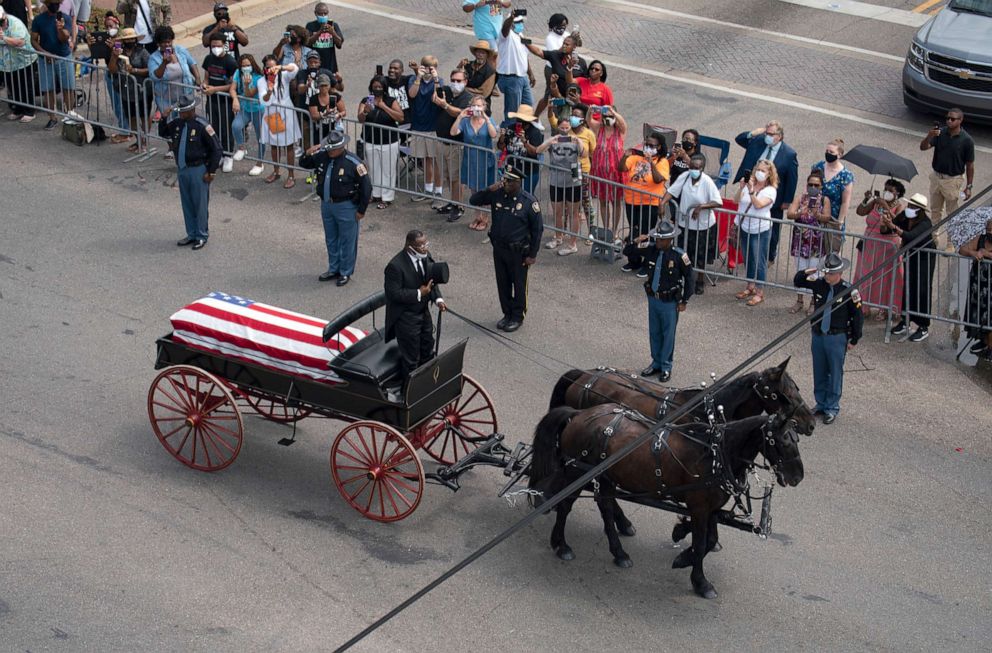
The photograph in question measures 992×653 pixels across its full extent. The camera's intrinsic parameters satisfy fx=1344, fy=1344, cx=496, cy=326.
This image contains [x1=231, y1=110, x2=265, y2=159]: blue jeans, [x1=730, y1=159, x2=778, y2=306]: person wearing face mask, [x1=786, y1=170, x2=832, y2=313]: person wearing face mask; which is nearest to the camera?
[x1=786, y1=170, x2=832, y2=313]: person wearing face mask

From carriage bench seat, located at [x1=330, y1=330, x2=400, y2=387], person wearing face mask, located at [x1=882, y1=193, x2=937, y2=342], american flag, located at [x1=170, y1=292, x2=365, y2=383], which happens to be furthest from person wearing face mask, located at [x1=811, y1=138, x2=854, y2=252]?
american flag, located at [x1=170, y1=292, x2=365, y2=383]

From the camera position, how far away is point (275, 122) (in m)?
16.9

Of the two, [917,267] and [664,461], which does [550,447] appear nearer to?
Result: [664,461]

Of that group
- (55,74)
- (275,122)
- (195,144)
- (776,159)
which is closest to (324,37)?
(275,122)

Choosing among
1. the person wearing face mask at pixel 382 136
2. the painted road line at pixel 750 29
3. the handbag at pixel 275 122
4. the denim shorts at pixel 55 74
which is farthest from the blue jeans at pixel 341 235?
the painted road line at pixel 750 29

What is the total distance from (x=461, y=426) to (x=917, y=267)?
5.24 metres

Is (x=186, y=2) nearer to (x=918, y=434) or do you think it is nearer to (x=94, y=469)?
(x=94, y=469)

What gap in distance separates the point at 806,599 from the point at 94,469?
587 centimetres

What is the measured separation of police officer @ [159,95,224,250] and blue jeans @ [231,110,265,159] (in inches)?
77.8

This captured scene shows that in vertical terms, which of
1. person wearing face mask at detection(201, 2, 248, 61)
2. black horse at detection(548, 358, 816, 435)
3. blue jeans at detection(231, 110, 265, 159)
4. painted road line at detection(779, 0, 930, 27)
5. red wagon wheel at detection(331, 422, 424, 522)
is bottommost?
red wagon wheel at detection(331, 422, 424, 522)

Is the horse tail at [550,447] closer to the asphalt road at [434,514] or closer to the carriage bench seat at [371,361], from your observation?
the asphalt road at [434,514]

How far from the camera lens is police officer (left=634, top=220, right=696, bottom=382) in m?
12.5

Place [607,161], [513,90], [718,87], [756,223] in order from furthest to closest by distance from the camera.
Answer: [718,87] < [513,90] < [607,161] < [756,223]

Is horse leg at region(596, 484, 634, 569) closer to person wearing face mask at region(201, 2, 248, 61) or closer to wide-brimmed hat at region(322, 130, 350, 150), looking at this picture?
wide-brimmed hat at region(322, 130, 350, 150)
